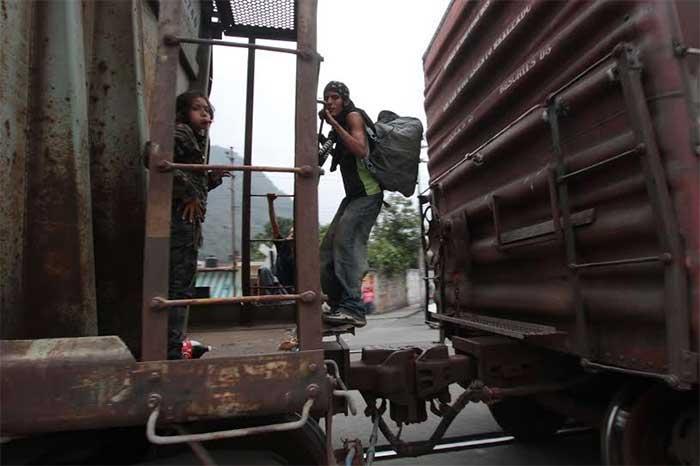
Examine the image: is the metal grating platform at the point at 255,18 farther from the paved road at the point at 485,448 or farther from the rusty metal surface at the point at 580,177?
the paved road at the point at 485,448

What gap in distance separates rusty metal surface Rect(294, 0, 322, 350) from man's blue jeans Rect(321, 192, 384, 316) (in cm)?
102

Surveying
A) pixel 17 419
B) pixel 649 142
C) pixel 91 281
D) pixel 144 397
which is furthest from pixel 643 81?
pixel 17 419

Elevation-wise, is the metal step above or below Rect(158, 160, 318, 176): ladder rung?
below

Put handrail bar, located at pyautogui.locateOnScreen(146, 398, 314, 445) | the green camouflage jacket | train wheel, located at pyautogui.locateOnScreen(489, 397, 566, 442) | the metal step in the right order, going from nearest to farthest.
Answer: handrail bar, located at pyautogui.locateOnScreen(146, 398, 314, 445) < the green camouflage jacket < the metal step < train wheel, located at pyautogui.locateOnScreen(489, 397, 566, 442)

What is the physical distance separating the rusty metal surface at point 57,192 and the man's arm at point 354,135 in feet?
4.40

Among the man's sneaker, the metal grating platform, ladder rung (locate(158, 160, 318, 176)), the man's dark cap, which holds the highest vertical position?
the metal grating platform

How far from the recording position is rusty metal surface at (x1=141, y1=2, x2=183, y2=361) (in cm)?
153

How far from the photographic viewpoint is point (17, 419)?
1398 millimetres

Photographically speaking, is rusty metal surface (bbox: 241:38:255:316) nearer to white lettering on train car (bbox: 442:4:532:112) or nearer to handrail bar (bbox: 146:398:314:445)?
white lettering on train car (bbox: 442:4:532:112)

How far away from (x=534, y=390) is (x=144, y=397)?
203 cm

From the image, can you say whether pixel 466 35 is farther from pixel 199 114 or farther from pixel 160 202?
pixel 160 202

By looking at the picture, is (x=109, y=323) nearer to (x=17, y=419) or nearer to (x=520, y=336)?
(x=17, y=419)

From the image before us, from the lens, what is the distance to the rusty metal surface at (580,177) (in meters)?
1.70

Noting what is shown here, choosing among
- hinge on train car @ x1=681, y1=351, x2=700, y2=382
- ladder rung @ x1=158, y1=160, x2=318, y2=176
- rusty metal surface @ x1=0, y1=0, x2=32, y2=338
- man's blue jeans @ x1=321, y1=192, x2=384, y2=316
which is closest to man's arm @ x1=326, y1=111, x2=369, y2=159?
man's blue jeans @ x1=321, y1=192, x2=384, y2=316
